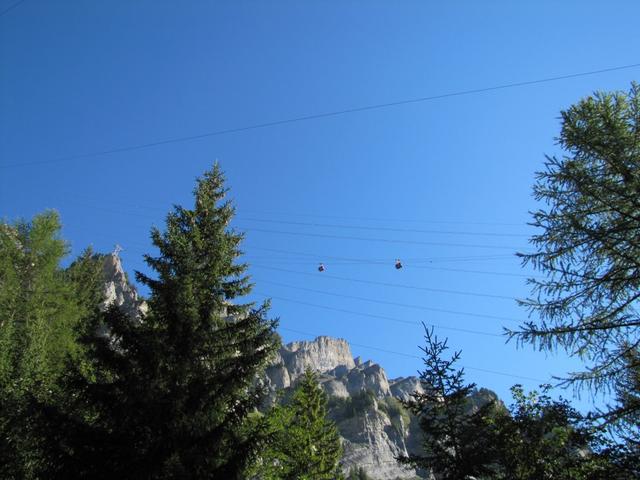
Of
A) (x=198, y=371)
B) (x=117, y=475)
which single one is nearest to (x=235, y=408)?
(x=198, y=371)

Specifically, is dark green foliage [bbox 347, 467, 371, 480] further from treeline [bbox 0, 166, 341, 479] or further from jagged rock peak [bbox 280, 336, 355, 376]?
treeline [bbox 0, 166, 341, 479]

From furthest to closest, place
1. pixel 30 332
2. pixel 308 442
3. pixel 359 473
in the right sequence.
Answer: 1. pixel 359 473
2. pixel 308 442
3. pixel 30 332

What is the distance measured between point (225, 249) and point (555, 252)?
27.3 ft

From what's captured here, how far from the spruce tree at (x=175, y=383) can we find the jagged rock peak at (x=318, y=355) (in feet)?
463

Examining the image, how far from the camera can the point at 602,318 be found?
8336mm

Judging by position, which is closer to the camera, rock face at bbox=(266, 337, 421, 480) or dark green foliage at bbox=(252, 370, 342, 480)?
dark green foliage at bbox=(252, 370, 342, 480)

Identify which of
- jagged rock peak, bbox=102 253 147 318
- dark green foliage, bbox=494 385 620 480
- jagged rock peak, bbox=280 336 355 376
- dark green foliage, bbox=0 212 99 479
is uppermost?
jagged rock peak, bbox=280 336 355 376

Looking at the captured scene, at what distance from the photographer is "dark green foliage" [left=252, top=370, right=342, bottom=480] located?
18.4 m

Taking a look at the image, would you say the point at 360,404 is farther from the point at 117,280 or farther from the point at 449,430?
the point at 449,430

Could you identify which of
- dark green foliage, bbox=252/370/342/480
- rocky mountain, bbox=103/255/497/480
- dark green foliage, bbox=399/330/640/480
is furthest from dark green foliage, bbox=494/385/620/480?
rocky mountain, bbox=103/255/497/480

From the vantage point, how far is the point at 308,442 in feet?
67.5

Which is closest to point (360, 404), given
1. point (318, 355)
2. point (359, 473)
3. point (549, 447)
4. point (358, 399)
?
point (358, 399)

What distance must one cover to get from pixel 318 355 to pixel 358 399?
1607 inches

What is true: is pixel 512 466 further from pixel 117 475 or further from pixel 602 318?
pixel 117 475
